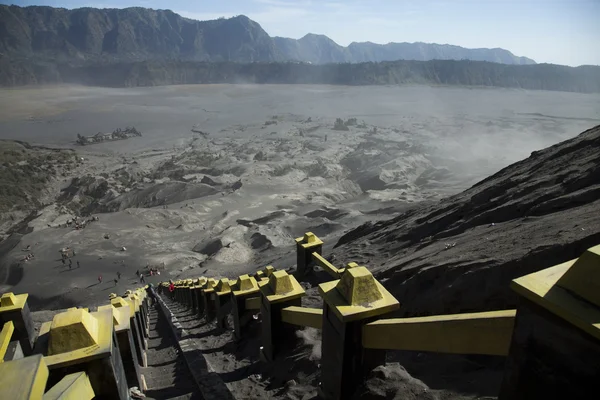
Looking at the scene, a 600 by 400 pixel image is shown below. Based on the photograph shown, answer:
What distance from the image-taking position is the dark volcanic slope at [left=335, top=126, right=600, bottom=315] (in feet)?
14.0

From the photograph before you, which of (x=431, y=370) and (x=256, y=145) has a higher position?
(x=431, y=370)

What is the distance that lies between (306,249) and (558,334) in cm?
519

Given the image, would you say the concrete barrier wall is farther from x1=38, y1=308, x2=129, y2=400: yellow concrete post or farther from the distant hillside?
the distant hillside

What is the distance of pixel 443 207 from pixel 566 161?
115 inches

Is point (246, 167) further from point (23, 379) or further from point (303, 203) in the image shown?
point (23, 379)

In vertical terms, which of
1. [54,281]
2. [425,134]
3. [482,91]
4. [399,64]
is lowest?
[54,281]

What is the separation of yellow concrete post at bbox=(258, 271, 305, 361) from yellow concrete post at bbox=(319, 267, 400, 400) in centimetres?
104

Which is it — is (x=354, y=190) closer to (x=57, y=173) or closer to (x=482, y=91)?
(x=57, y=173)

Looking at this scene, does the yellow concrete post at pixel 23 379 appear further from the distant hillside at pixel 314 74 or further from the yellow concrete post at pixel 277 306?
the distant hillside at pixel 314 74

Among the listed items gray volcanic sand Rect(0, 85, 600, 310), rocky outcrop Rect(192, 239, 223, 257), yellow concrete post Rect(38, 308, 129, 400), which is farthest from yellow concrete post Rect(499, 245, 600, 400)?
rocky outcrop Rect(192, 239, 223, 257)

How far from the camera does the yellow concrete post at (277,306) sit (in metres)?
3.93

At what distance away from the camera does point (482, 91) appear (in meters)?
148

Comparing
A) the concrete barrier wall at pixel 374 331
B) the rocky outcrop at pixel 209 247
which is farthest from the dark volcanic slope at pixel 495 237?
the rocky outcrop at pixel 209 247

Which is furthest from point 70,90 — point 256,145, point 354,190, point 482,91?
point 482,91
